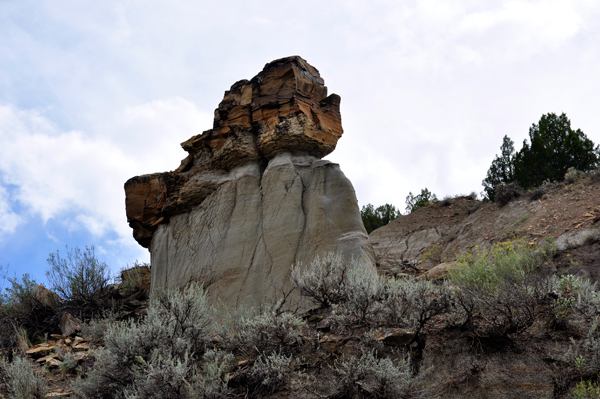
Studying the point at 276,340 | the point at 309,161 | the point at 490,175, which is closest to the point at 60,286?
the point at 309,161

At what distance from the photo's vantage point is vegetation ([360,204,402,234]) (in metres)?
27.1

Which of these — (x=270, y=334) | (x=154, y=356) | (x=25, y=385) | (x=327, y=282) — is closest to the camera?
(x=154, y=356)

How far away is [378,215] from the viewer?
27391 millimetres

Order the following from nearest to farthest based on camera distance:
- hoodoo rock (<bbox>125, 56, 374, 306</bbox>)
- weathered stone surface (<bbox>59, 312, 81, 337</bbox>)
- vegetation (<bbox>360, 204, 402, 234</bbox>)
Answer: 1. hoodoo rock (<bbox>125, 56, 374, 306</bbox>)
2. weathered stone surface (<bbox>59, 312, 81, 337</bbox>)
3. vegetation (<bbox>360, 204, 402, 234</bbox>)

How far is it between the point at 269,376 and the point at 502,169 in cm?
2360

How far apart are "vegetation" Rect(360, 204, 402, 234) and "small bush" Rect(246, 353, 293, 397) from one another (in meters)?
21.9

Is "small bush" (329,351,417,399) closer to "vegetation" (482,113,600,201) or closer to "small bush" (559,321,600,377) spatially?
"small bush" (559,321,600,377)

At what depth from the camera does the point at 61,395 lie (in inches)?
231

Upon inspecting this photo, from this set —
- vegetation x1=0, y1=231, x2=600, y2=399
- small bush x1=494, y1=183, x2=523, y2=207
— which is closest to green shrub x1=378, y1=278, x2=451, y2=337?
vegetation x1=0, y1=231, x2=600, y2=399

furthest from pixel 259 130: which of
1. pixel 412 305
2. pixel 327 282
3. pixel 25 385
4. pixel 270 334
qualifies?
pixel 25 385

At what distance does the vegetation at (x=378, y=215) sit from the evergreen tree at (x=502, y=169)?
212 inches

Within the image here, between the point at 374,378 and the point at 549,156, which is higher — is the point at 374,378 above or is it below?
below

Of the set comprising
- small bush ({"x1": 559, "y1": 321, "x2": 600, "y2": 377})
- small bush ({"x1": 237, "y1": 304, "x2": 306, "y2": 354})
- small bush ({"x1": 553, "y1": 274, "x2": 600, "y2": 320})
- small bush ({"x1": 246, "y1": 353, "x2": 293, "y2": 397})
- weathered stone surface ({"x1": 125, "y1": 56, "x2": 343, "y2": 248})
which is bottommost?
small bush ({"x1": 559, "y1": 321, "x2": 600, "y2": 377})

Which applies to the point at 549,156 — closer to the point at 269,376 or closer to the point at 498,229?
the point at 498,229
